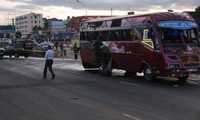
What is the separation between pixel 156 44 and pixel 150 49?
18.2 inches

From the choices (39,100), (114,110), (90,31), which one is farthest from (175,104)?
(90,31)

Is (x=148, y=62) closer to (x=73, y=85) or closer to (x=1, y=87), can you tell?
(x=73, y=85)

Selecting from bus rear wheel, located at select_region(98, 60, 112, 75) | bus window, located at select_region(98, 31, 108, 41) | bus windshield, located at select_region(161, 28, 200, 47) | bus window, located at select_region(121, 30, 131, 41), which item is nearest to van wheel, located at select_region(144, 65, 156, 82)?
bus windshield, located at select_region(161, 28, 200, 47)

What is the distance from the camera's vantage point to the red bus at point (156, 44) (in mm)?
17625

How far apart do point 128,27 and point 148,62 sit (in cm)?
255

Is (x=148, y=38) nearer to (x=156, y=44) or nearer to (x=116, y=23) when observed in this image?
(x=156, y=44)

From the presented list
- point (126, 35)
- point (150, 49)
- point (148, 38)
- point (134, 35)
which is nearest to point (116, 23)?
point (126, 35)

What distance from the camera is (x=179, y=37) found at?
1850cm

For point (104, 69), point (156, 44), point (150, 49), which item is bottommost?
point (104, 69)

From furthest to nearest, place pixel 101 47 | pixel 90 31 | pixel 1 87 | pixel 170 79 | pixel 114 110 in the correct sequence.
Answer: pixel 90 31
pixel 101 47
pixel 170 79
pixel 1 87
pixel 114 110

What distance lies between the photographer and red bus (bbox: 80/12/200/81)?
1762 cm

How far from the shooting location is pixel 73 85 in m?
17.5

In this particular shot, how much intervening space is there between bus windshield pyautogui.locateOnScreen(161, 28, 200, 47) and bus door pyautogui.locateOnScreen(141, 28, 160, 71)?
0.40m

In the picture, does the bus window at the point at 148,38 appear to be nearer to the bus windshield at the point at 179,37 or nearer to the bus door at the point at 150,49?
the bus door at the point at 150,49
